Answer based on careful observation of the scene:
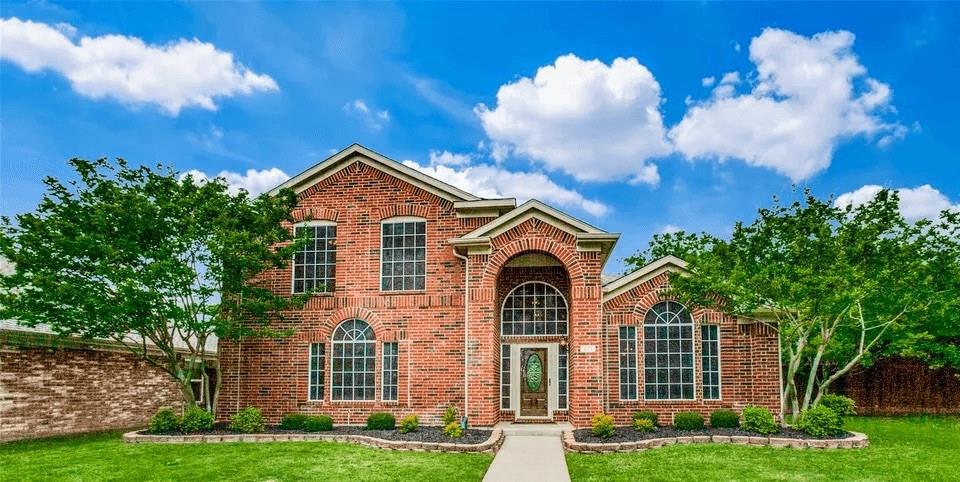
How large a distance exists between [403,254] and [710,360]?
825 cm

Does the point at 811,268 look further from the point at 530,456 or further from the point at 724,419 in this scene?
the point at 530,456

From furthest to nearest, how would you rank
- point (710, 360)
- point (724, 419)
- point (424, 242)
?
point (424, 242) → point (710, 360) → point (724, 419)

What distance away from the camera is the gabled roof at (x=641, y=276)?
1836cm

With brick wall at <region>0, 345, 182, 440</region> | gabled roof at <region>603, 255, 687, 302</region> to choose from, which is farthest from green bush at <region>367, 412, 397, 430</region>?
brick wall at <region>0, 345, 182, 440</region>

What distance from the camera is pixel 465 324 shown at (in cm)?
1833

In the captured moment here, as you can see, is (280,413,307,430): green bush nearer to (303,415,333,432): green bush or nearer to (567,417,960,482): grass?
(303,415,333,432): green bush

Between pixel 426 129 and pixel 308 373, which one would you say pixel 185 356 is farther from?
pixel 426 129

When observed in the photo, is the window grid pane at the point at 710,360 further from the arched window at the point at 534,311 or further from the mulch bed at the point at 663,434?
the arched window at the point at 534,311

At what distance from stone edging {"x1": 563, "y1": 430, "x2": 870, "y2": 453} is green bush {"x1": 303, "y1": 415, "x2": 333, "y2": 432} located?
5713 millimetres

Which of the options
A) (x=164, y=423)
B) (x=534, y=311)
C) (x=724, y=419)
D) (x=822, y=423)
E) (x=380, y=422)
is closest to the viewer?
(x=822, y=423)

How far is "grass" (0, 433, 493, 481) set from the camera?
11.8 meters

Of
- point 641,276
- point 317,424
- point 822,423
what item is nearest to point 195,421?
point 317,424

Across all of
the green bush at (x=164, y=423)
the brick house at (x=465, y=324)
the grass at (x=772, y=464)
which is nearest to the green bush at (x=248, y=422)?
the green bush at (x=164, y=423)

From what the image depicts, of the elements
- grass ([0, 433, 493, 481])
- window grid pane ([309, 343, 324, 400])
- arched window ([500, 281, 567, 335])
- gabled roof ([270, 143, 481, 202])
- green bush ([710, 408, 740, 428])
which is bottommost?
grass ([0, 433, 493, 481])
